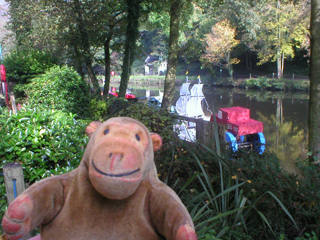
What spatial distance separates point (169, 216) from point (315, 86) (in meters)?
3.83

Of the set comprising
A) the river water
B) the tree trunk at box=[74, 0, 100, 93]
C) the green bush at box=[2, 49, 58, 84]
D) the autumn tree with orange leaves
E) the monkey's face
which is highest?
the autumn tree with orange leaves

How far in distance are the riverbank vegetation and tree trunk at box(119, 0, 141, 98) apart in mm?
8041

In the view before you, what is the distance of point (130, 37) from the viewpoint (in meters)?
11.5

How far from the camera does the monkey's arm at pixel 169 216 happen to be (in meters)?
1.14

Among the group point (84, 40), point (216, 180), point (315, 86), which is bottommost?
point (216, 180)

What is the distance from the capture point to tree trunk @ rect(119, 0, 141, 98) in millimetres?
11117

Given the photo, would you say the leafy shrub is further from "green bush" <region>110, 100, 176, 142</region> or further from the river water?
the river water

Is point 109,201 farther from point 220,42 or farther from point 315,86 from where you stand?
point 220,42

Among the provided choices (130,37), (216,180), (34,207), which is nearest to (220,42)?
(130,37)

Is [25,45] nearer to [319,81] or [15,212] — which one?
[319,81]

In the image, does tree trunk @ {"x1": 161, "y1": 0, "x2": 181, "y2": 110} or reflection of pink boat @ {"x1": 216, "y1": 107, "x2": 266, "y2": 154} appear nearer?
reflection of pink boat @ {"x1": 216, "y1": 107, "x2": 266, "y2": 154}

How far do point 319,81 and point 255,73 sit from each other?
36.2 meters

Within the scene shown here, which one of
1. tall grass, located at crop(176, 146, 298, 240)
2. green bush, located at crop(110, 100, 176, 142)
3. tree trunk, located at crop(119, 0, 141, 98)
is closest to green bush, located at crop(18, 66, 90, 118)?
tree trunk, located at crop(119, 0, 141, 98)

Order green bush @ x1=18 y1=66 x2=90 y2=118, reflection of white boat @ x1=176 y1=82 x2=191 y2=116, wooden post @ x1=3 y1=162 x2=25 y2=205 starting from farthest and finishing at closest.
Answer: reflection of white boat @ x1=176 y1=82 x2=191 y2=116 < green bush @ x1=18 y1=66 x2=90 y2=118 < wooden post @ x1=3 y1=162 x2=25 y2=205
